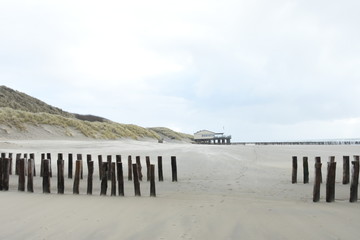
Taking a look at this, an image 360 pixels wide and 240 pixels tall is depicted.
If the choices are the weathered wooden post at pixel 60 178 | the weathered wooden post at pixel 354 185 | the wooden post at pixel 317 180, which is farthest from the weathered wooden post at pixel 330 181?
the weathered wooden post at pixel 60 178

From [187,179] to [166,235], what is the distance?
314 inches

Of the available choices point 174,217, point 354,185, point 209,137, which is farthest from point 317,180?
point 209,137

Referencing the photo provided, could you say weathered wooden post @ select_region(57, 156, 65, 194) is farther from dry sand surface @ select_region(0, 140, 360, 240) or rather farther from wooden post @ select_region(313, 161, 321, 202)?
wooden post @ select_region(313, 161, 321, 202)

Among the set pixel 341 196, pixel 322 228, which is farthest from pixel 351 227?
pixel 341 196

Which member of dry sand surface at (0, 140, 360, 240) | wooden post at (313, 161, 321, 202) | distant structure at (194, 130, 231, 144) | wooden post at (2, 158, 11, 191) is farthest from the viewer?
distant structure at (194, 130, 231, 144)

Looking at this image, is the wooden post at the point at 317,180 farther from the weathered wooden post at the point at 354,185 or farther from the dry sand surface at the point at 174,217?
the weathered wooden post at the point at 354,185

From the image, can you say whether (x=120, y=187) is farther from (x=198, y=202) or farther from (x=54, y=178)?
(x=54, y=178)

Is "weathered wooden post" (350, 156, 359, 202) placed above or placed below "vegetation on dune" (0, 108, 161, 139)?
below

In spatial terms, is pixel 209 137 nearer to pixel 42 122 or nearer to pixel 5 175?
pixel 42 122

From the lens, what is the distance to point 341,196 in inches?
405

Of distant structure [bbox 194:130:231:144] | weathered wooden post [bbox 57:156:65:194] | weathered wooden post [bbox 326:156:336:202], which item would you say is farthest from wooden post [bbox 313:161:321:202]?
distant structure [bbox 194:130:231:144]

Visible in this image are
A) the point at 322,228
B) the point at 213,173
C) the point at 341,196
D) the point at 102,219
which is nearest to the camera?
the point at 322,228

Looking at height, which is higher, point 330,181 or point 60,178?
point 330,181

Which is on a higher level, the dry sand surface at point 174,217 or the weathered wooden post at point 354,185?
the weathered wooden post at point 354,185
